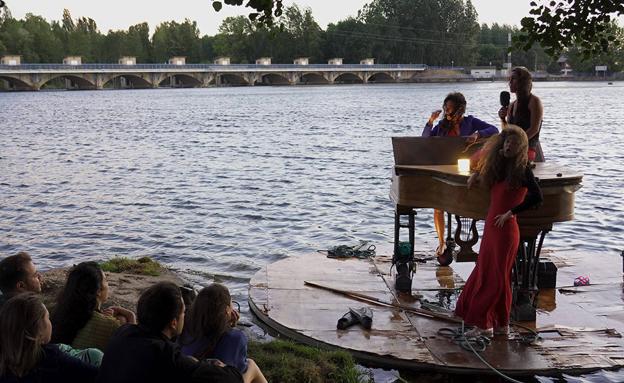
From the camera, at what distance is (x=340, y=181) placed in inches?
917

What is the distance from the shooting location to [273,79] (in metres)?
136

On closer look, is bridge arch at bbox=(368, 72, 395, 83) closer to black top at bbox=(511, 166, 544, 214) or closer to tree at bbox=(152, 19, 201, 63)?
tree at bbox=(152, 19, 201, 63)

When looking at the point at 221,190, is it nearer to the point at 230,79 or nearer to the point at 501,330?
the point at 501,330

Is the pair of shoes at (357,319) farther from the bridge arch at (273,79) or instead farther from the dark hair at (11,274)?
the bridge arch at (273,79)

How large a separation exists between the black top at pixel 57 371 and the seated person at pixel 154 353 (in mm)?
186

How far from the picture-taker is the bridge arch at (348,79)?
5423 inches

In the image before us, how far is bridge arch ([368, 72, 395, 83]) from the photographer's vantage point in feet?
464

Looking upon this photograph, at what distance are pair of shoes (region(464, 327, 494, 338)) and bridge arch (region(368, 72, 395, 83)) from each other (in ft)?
445

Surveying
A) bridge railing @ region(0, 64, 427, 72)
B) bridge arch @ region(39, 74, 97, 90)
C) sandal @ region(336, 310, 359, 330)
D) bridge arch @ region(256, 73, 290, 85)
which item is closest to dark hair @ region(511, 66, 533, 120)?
sandal @ region(336, 310, 359, 330)

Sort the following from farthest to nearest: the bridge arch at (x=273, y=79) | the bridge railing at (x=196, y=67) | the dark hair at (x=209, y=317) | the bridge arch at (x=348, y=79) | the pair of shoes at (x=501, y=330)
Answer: the bridge arch at (x=348, y=79) < the bridge arch at (x=273, y=79) < the bridge railing at (x=196, y=67) < the pair of shoes at (x=501, y=330) < the dark hair at (x=209, y=317)

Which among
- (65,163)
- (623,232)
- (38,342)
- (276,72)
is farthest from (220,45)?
(38,342)

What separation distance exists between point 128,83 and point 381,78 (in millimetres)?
45547

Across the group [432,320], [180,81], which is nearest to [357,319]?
[432,320]

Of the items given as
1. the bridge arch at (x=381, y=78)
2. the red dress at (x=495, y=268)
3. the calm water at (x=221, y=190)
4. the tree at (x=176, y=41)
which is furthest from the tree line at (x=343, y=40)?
the red dress at (x=495, y=268)
